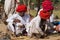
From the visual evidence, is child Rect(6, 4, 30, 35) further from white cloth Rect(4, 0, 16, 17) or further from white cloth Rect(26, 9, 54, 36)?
white cloth Rect(4, 0, 16, 17)

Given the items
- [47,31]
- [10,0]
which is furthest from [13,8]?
[47,31]

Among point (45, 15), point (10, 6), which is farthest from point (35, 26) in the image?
point (10, 6)

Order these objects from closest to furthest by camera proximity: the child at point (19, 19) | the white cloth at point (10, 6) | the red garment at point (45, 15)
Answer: the red garment at point (45, 15)
the child at point (19, 19)
the white cloth at point (10, 6)

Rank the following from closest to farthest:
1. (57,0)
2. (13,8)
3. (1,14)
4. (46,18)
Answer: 1. (46,18)
2. (13,8)
3. (1,14)
4. (57,0)

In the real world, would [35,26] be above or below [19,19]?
below

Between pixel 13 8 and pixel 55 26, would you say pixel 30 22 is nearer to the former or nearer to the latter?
pixel 55 26

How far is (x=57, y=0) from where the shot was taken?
1488cm

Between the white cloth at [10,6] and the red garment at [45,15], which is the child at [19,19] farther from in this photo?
the white cloth at [10,6]

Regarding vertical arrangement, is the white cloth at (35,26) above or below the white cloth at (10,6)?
below

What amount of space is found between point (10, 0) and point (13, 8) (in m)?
0.27

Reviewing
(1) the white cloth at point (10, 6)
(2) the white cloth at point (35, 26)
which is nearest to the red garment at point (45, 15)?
(2) the white cloth at point (35, 26)

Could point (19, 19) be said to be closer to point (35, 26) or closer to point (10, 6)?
point (35, 26)

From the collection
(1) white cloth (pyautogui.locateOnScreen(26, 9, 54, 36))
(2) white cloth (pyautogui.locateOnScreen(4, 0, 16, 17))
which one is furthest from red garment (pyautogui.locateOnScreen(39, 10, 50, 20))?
(2) white cloth (pyautogui.locateOnScreen(4, 0, 16, 17))

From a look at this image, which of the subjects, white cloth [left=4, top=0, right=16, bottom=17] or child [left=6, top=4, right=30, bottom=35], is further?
white cloth [left=4, top=0, right=16, bottom=17]
